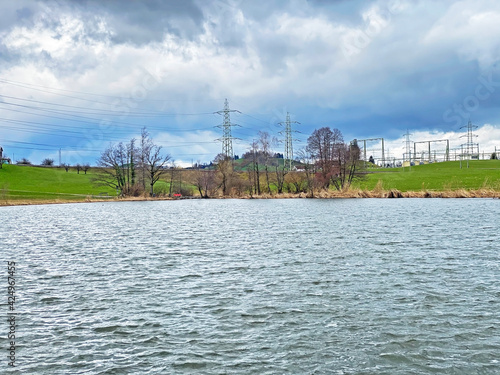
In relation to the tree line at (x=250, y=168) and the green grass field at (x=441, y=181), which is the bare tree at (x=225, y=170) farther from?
the green grass field at (x=441, y=181)

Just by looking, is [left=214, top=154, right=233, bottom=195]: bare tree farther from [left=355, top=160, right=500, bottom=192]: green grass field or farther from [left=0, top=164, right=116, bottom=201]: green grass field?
[left=0, top=164, right=116, bottom=201]: green grass field

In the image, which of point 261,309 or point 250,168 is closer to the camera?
point 261,309

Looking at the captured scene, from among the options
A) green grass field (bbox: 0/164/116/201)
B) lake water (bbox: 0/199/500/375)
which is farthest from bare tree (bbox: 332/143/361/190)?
lake water (bbox: 0/199/500/375)

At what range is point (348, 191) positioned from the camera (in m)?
85.8

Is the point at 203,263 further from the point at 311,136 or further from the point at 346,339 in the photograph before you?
the point at 311,136

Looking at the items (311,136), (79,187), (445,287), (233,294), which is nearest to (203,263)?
(233,294)

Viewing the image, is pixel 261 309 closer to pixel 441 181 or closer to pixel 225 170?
pixel 225 170

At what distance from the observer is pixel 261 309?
13.0 meters

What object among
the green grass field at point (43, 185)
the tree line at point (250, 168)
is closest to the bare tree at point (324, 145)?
the tree line at point (250, 168)

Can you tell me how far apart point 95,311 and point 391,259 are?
13.5 meters

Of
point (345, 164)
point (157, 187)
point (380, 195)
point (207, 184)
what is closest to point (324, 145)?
point (345, 164)

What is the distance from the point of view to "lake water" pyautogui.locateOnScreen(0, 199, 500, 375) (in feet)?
30.8

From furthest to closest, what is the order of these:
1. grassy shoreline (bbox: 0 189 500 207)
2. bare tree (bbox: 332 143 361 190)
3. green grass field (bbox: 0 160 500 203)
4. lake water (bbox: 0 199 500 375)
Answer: green grass field (bbox: 0 160 500 203), bare tree (bbox: 332 143 361 190), grassy shoreline (bbox: 0 189 500 207), lake water (bbox: 0 199 500 375)

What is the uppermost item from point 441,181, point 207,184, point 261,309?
point 207,184
